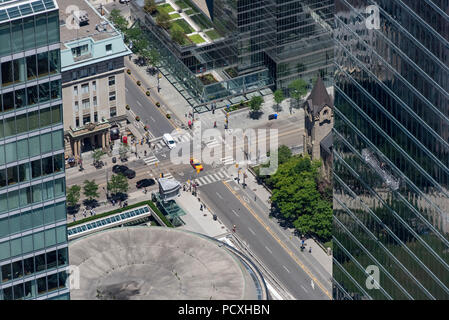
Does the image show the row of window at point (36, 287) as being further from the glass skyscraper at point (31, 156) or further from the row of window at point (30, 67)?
the row of window at point (30, 67)

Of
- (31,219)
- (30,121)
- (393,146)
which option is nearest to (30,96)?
(30,121)

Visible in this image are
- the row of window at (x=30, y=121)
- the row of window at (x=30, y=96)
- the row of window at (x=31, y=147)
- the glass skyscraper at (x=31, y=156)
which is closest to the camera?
the glass skyscraper at (x=31, y=156)

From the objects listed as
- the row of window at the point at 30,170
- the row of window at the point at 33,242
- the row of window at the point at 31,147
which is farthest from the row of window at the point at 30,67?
the row of window at the point at 33,242

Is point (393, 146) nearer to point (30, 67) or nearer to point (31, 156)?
point (31, 156)

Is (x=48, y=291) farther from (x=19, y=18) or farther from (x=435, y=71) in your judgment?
(x=435, y=71)

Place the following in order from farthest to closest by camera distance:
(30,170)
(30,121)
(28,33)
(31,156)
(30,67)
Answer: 1. (30,170)
2. (31,156)
3. (30,121)
4. (30,67)
5. (28,33)

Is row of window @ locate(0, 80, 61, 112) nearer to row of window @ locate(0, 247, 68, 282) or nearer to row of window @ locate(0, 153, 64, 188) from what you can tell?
row of window @ locate(0, 153, 64, 188)
